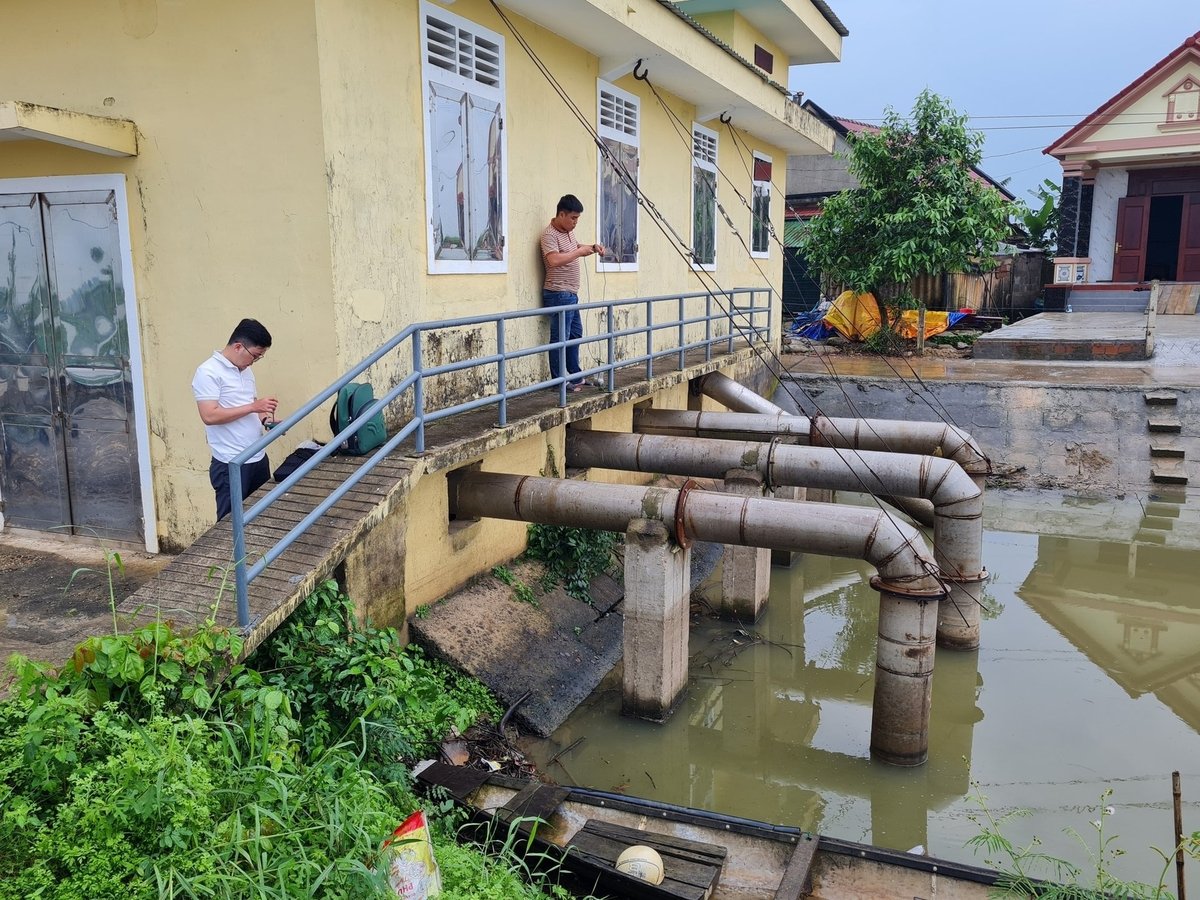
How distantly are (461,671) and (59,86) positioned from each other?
16.4 ft

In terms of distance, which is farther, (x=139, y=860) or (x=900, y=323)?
(x=900, y=323)

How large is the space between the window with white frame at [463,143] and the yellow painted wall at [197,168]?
121 cm

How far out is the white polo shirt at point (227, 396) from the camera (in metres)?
5.50

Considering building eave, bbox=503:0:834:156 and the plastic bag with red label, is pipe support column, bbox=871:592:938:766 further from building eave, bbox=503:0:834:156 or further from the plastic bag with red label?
building eave, bbox=503:0:834:156

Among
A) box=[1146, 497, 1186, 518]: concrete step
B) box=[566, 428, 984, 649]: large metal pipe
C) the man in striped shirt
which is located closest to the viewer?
box=[566, 428, 984, 649]: large metal pipe

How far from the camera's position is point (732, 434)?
34.0 ft

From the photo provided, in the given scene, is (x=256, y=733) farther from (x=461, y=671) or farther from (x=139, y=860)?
(x=461, y=671)

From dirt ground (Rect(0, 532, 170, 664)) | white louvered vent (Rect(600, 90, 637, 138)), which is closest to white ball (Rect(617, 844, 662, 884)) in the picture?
dirt ground (Rect(0, 532, 170, 664))

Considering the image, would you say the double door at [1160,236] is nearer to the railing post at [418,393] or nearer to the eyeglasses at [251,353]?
the railing post at [418,393]

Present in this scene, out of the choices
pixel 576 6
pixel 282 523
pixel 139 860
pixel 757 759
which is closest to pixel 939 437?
pixel 757 759

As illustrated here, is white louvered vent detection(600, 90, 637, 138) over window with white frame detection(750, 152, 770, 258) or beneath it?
over

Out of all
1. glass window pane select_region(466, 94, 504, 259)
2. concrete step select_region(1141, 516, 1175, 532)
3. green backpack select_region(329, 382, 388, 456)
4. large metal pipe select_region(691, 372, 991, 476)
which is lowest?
concrete step select_region(1141, 516, 1175, 532)

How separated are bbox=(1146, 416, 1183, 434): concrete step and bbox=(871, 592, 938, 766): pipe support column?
940 centimetres

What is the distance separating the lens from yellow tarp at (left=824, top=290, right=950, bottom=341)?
66.6ft
